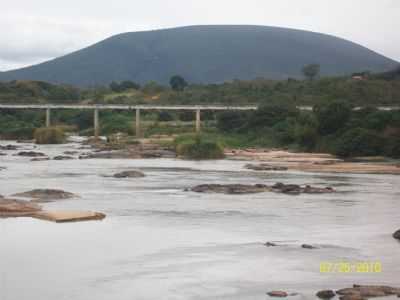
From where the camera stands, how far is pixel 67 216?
37.8 meters

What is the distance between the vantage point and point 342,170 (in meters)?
67.4

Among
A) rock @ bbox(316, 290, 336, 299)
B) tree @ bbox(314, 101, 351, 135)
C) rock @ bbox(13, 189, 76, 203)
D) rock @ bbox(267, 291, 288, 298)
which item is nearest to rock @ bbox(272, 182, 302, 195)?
rock @ bbox(13, 189, 76, 203)

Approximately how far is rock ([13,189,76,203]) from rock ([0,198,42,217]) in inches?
103

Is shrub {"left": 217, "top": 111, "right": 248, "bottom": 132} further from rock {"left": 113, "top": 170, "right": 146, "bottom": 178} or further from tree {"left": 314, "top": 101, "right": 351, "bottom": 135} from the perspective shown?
rock {"left": 113, "top": 170, "right": 146, "bottom": 178}

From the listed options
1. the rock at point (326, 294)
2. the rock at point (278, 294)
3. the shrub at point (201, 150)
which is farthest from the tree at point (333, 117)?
the rock at point (326, 294)

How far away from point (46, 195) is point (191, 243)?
14.8 meters

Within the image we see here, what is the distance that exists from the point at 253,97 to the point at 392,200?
307 feet

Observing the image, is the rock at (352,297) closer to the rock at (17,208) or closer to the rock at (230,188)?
the rock at (17,208)

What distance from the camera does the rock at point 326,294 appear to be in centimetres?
2377

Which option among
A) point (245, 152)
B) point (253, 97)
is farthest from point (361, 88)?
point (245, 152)

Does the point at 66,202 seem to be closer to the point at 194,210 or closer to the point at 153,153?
the point at 194,210

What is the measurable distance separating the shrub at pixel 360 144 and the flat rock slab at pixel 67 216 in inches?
1776

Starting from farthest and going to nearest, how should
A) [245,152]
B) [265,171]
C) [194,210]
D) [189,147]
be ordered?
[245,152]
[189,147]
[265,171]
[194,210]

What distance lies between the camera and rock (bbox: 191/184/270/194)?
49656 millimetres
